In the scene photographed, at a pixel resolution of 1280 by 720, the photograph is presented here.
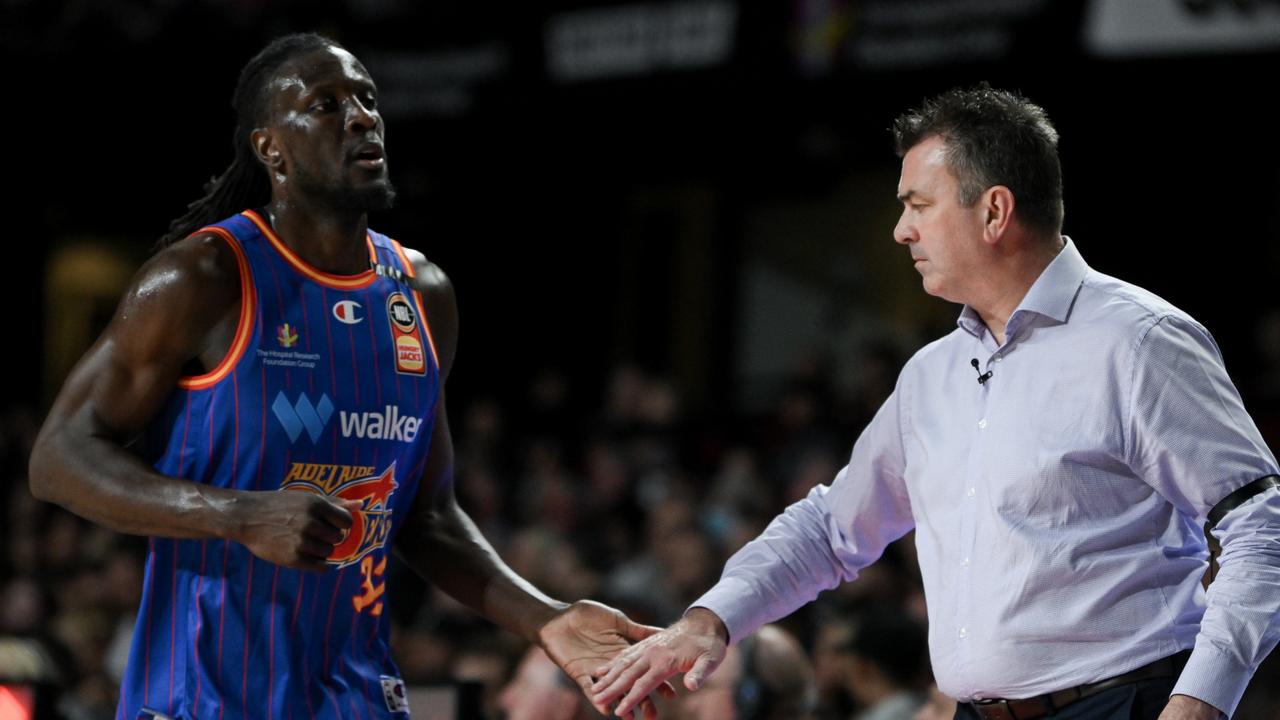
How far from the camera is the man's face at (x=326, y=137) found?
310cm

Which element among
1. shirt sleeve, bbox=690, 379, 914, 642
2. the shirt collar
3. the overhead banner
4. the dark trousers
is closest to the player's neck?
shirt sleeve, bbox=690, 379, 914, 642

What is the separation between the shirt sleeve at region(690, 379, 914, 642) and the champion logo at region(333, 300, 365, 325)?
91cm

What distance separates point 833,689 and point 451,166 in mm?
9031

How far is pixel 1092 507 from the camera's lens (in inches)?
114

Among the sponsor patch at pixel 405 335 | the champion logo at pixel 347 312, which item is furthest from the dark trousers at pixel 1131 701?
the champion logo at pixel 347 312

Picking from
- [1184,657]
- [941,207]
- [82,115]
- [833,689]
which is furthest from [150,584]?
[82,115]

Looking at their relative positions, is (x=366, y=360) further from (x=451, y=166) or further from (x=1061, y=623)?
(x=451, y=166)

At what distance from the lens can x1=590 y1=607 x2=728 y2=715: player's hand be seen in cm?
323

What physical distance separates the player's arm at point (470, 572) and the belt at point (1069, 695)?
705 mm

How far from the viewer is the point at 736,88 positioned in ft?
34.8

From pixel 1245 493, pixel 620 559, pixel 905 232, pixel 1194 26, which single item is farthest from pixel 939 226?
pixel 620 559

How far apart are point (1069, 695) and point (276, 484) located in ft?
4.86

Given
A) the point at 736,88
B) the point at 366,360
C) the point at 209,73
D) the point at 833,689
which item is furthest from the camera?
the point at 209,73

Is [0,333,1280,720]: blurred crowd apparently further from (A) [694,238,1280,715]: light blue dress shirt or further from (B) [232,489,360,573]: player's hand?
(A) [694,238,1280,715]: light blue dress shirt
